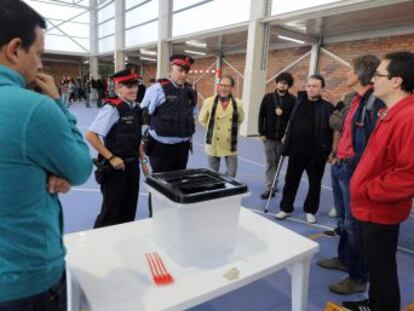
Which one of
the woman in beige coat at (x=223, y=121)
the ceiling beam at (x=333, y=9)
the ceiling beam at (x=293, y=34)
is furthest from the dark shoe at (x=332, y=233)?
the ceiling beam at (x=293, y=34)

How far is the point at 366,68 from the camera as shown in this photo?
2.11 metres

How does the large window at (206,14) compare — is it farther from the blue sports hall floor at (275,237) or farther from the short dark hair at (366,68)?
the short dark hair at (366,68)

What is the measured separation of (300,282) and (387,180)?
617mm

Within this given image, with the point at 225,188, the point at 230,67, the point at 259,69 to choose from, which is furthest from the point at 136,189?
the point at 230,67

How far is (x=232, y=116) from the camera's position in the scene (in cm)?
370

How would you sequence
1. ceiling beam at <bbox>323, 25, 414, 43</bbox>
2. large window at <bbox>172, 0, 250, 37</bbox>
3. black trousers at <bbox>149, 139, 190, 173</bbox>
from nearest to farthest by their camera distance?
black trousers at <bbox>149, 139, 190, 173</bbox> < ceiling beam at <bbox>323, 25, 414, 43</bbox> < large window at <bbox>172, 0, 250, 37</bbox>

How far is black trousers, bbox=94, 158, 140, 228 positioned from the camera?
2.45 metres

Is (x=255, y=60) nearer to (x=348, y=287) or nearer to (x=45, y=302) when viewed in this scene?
(x=348, y=287)

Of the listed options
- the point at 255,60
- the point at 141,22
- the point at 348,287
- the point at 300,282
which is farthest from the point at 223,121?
the point at 141,22

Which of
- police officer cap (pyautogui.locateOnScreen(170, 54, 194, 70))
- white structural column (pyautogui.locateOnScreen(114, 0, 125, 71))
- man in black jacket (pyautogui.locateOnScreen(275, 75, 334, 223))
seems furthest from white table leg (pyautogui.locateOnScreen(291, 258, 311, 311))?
white structural column (pyautogui.locateOnScreen(114, 0, 125, 71))

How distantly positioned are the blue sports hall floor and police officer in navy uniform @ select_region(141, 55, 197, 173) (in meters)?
0.82

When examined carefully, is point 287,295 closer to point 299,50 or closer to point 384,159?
point 384,159

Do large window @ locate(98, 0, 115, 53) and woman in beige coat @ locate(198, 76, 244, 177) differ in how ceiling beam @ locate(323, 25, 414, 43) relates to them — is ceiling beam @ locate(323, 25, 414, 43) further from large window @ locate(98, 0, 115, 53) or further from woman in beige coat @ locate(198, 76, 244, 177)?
large window @ locate(98, 0, 115, 53)

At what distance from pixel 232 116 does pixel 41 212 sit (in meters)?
3.05
